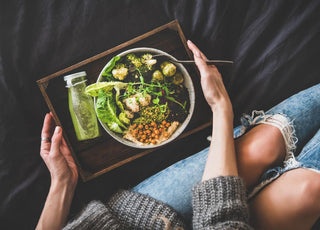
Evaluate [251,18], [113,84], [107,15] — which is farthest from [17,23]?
[251,18]

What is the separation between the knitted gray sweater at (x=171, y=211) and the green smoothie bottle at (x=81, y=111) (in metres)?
0.32

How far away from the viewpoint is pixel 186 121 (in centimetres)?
119

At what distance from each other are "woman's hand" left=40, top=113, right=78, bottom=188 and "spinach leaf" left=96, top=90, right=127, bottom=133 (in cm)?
20

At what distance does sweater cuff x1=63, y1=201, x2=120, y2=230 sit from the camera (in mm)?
975

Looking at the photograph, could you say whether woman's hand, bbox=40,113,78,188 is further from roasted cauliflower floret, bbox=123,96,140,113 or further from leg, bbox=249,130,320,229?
leg, bbox=249,130,320,229

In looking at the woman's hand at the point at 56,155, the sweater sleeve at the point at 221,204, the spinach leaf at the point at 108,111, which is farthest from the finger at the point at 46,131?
the sweater sleeve at the point at 221,204

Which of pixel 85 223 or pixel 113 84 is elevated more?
pixel 113 84

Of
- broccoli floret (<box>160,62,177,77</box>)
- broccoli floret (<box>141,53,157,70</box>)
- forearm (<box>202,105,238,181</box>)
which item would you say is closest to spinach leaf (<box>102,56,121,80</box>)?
broccoli floret (<box>141,53,157,70</box>)

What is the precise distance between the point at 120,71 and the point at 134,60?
86mm

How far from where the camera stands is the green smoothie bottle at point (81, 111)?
1158 mm

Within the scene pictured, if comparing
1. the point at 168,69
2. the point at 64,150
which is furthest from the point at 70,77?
the point at 168,69

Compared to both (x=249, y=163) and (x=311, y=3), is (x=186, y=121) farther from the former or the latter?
(x=311, y=3)

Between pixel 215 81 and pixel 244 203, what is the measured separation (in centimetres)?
53

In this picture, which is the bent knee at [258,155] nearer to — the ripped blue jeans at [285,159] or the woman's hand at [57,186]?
the ripped blue jeans at [285,159]
